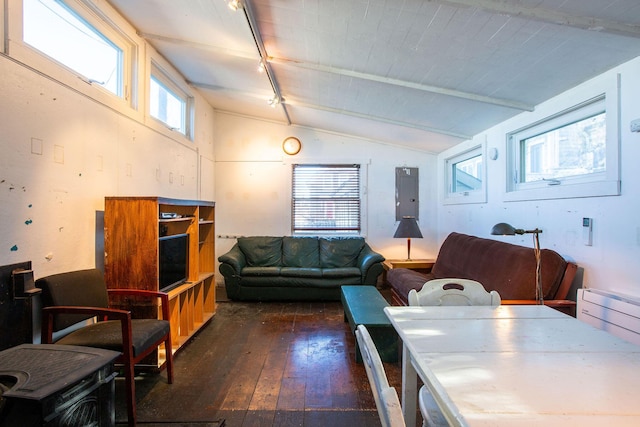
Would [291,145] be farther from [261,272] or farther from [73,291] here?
[73,291]

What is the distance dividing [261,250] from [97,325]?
2.59 meters

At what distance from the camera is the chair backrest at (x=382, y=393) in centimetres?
69

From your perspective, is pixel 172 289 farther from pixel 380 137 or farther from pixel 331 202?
pixel 380 137

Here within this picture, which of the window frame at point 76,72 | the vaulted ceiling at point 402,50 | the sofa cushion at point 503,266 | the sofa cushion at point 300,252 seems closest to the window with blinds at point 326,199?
the sofa cushion at point 300,252

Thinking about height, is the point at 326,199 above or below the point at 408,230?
above

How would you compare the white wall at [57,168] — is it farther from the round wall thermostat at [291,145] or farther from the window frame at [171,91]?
the round wall thermostat at [291,145]

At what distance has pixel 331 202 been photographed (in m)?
4.88

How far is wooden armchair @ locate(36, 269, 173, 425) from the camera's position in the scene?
1689 millimetres

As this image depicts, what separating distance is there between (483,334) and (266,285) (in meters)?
3.10

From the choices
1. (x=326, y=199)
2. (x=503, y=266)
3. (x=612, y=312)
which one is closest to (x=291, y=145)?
(x=326, y=199)

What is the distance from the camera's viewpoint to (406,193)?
191 inches

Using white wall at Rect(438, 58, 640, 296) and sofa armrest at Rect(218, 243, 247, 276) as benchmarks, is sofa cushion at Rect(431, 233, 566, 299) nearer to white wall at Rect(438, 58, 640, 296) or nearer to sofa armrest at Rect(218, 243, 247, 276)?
white wall at Rect(438, 58, 640, 296)

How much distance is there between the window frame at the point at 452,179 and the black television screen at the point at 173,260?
10.9ft

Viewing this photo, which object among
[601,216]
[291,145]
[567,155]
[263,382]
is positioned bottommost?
[263,382]
